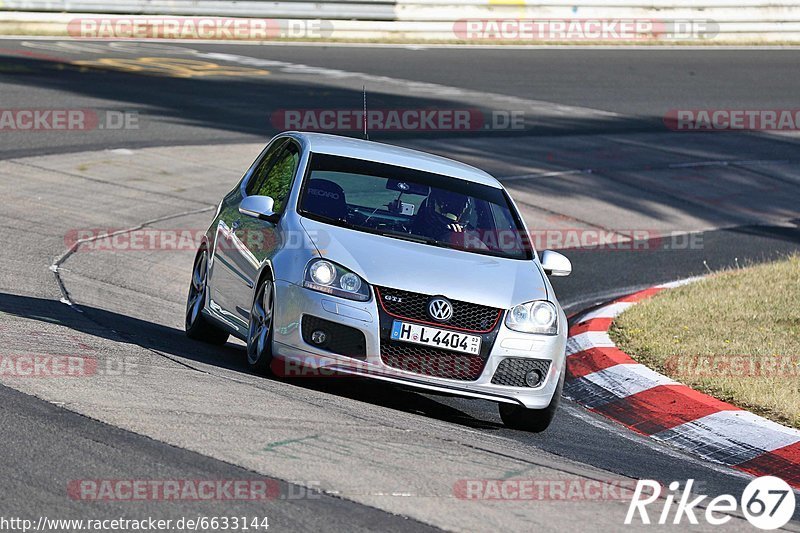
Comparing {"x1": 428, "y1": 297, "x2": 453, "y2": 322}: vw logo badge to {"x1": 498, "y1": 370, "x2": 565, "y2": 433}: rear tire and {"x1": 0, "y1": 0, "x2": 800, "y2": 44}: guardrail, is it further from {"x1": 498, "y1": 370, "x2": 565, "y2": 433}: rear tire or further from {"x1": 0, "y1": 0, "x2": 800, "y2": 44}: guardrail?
{"x1": 0, "y1": 0, "x2": 800, "y2": 44}: guardrail

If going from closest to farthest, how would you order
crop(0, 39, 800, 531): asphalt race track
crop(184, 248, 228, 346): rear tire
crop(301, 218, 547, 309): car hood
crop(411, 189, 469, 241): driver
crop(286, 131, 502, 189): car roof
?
crop(0, 39, 800, 531): asphalt race track < crop(301, 218, 547, 309): car hood < crop(411, 189, 469, 241): driver < crop(286, 131, 502, 189): car roof < crop(184, 248, 228, 346): rear tire

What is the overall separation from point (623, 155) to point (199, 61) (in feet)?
31.4

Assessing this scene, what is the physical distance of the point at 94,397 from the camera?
6.47 m

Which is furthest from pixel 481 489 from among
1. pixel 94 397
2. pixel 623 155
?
pixel 623 155

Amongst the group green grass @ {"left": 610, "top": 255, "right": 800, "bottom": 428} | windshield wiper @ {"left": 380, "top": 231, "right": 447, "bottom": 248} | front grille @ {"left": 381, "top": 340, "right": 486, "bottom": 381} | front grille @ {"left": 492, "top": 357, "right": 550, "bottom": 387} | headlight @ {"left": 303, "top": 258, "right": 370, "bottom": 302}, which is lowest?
green grass @ {"left": 610, "top": 255, "right": 800, "bottom": 428}

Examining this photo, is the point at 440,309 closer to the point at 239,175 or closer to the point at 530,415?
the point at 530,415

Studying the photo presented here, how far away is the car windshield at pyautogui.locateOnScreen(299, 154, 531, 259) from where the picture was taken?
27.0 ft

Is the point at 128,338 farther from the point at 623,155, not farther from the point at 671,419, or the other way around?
the point at 623,155

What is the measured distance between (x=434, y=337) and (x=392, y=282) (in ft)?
1.25

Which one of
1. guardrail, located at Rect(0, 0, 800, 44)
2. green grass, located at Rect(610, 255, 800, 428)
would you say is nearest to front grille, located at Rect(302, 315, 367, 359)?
green grass, located at Rect(610, 255, 800, 428)

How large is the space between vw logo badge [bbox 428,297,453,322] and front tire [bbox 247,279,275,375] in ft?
3.09

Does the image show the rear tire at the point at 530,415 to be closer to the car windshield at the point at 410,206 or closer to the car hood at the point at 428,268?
the car hood at the point at 428,268

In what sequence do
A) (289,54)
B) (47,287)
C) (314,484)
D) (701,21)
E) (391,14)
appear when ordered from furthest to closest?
(701,21)
(391,14)
(289,54)
(47,287)
(314,484)

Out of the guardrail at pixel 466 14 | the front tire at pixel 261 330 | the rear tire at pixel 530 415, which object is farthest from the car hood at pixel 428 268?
the guardrail at pixel 466 14
